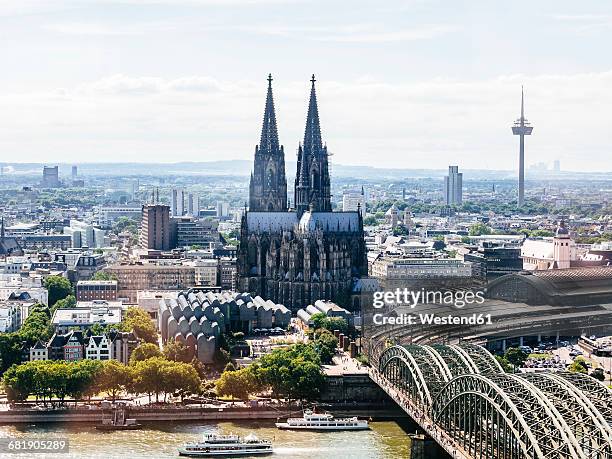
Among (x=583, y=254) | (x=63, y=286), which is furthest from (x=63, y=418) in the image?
(x=583, y=254)

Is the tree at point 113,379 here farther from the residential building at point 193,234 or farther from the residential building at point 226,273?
the residential building at point 193,234

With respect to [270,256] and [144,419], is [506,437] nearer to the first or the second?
[144,419]

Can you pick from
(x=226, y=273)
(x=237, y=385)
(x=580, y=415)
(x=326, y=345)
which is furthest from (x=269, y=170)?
(x=580, y=415)

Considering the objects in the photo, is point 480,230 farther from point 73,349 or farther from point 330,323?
point 73,349

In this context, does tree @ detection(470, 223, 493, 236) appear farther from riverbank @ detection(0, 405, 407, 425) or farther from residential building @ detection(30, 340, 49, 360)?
riverbank @ detection(0, 405, 407, 425)

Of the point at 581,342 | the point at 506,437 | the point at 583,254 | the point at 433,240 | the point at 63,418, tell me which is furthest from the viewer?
the point at 433,240

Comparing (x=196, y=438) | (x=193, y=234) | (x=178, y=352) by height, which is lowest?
(x=196, y=438)

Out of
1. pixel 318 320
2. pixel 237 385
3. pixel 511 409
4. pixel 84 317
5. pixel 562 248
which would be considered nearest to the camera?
pixel 511 409
